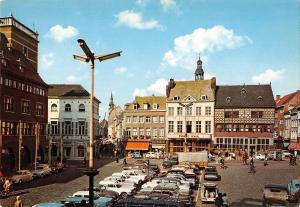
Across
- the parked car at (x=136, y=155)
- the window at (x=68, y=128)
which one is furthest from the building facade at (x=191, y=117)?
the window at (x=68, y=128)

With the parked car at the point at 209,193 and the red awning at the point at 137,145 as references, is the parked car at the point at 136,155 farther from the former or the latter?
the parked car at the point at 209,193

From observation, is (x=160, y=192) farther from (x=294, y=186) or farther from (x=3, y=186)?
(x=3, y=186)

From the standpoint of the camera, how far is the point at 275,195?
2412 cm

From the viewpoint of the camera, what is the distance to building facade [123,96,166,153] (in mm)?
71500

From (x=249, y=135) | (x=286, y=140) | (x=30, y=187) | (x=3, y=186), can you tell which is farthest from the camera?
(x=286, y=140)

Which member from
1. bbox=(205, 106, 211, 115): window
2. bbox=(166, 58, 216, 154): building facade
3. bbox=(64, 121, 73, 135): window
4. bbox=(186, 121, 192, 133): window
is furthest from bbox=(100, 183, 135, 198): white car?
bbox=(205, 106, 211, 115): window

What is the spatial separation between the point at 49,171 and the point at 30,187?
891 cm

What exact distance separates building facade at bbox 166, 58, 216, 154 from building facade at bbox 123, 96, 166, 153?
1.70m

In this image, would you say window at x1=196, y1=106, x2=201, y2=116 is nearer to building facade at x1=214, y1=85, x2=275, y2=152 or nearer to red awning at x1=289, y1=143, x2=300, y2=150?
building facade at x1=214, y1=85, x2=275, y2=152

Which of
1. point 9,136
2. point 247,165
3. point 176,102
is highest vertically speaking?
point 176,102

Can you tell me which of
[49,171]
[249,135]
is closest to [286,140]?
[249,135]

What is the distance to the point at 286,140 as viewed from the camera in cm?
7681

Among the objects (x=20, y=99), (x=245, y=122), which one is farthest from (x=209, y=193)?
(x=245, y=122)

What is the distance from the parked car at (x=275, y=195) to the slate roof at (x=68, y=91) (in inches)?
1782
